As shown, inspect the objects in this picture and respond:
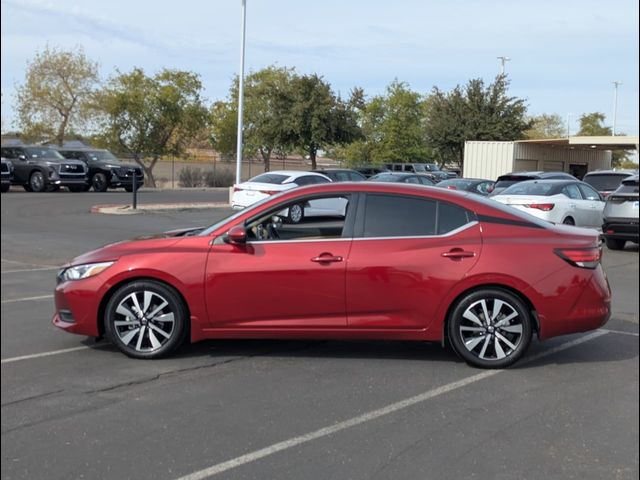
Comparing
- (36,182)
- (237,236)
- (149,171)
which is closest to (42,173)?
(36,182)

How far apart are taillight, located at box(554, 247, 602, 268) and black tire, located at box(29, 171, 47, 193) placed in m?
3.11

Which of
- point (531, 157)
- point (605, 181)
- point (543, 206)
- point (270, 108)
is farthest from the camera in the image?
point (270, 108)

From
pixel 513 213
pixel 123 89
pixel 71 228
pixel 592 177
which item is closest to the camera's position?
pixel 592 177

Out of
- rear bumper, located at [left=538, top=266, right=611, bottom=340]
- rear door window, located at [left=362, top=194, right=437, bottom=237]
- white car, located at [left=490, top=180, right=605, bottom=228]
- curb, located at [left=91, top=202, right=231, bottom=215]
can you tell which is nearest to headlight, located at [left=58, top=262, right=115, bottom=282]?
rear door window, located at [left=362, top=194, right=437, bottom=237]

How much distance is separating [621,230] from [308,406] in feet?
8.58

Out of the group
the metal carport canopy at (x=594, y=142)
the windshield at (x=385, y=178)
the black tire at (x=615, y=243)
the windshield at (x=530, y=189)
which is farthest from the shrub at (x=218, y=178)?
the black tire at (x=615, y=243)

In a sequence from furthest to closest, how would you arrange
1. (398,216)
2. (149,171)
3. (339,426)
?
(149,171), (398,216), (339,426)

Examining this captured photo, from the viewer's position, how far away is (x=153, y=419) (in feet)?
13.5

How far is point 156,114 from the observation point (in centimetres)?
3597

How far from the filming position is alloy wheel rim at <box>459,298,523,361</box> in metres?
5.10

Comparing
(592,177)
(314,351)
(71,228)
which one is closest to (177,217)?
(71,228)

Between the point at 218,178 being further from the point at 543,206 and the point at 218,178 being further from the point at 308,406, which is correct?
the point at 543,206

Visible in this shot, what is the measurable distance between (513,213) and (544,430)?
4.74 feet

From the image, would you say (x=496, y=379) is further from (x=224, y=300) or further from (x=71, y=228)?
(x=71, y=228)
